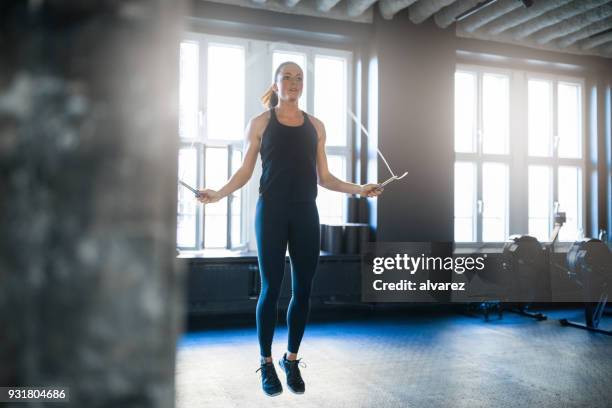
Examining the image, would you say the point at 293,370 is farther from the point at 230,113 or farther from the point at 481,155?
the point at 481,155

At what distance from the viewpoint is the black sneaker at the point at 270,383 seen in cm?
238

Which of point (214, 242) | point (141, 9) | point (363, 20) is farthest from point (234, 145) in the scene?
point (141, 9)

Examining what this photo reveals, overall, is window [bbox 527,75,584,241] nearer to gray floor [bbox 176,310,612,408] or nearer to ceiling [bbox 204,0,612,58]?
ceiling [bbox 204,0,612,58]

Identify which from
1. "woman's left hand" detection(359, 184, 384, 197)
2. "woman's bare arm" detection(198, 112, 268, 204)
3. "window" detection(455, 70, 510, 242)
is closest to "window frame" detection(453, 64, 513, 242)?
"window" detection(455, 70, 510, 242)

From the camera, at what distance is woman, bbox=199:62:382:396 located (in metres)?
2.39

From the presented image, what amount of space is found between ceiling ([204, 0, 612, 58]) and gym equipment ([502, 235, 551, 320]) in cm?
237

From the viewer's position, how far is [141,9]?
1.09ft

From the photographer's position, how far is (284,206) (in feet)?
7.83

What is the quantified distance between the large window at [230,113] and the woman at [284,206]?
308 centimetres

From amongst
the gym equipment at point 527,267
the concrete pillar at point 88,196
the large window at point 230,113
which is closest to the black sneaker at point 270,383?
the concrete pillar at point 88,196

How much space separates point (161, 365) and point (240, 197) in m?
5.58

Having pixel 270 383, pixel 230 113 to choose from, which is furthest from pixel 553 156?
pixel 270 383

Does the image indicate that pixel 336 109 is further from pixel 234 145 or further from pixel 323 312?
pixel 323 312

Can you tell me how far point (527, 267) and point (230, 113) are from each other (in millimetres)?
3576
